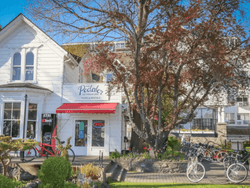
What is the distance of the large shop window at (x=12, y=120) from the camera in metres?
15.0

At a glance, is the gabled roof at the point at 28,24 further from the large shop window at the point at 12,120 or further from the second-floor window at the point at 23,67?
the large shop window at the point at 12,120

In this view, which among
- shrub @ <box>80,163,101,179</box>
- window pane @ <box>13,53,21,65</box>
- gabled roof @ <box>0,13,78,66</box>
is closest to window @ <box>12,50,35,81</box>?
window pane @ <box>13,53,21,65</box>

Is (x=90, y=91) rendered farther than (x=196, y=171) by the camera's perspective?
Yes

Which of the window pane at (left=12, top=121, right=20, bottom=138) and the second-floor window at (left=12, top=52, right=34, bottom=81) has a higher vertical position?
the second-floor window at (left=12, top=52, right=34, bottom=81)

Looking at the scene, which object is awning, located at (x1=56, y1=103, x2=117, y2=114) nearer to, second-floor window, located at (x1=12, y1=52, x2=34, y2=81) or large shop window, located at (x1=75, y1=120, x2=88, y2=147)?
large shop window, located at (x1=75, y1=120, x2=88, y2=147)

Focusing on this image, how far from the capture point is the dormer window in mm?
16281

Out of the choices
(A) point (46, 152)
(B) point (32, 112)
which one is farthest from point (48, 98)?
(A) point (46, 152)

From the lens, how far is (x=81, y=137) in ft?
51.3

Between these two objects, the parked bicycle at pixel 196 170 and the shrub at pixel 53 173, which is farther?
the parked bicycle at pixel 196 170

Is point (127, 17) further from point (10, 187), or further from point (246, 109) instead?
point (246, 109)

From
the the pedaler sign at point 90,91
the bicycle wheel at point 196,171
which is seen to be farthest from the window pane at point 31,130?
the bicycle wheel at point 196,171

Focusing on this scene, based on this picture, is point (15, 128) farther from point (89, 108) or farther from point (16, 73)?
point (89, 108)

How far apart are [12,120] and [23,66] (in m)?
3.56

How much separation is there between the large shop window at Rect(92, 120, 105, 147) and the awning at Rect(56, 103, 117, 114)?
124 centimetres
